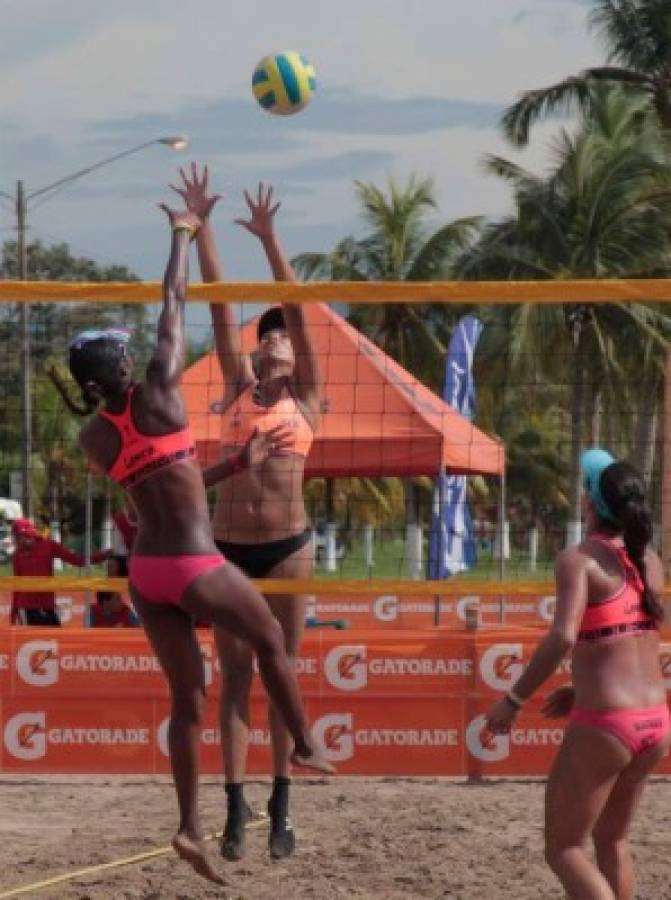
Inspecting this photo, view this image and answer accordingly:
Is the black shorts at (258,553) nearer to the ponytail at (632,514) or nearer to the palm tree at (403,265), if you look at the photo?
the ponytail at (632,514)

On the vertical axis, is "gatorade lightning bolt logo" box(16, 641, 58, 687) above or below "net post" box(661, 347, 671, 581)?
below

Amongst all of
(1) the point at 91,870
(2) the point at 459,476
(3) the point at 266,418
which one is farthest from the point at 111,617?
(3) the point at 266,418

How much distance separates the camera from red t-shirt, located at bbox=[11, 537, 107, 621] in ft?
53.1

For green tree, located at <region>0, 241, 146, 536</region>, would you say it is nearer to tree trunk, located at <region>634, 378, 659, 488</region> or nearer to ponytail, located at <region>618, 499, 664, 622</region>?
tree trunk, located at <region>634, 378, 659, 488</region>

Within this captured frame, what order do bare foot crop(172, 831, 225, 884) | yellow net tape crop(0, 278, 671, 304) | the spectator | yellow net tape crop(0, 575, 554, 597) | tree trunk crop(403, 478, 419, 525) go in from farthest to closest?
tree trunk crop(403, 478, 419, 525)
the spectator
yellow net tape crop(0, 575, 554, 597)
yellow net tape crop(0, 278, 671, 304)
bare foot crop(172, 831, 225, 884)

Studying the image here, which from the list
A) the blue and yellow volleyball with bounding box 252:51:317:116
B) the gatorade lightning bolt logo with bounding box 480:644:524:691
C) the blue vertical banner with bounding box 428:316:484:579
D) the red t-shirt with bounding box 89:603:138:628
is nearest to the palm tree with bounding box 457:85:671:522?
the blue vertical banner with bounding box 428:316:484:579

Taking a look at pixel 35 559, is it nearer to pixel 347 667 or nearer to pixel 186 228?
pixel 347 667

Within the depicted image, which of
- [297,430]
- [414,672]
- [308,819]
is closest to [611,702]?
[297,430]

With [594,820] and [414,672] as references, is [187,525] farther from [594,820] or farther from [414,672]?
[414,672]

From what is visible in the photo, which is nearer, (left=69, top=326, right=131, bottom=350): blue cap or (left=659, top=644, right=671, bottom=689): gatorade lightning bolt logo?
(left=69, top=326, right=131, bottom=350): blue cap

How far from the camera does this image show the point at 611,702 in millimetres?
5797

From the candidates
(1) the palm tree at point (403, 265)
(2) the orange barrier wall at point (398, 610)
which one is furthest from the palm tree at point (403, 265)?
(2) the orange barrier wall at point (398, 610)

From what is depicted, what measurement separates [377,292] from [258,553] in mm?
1335

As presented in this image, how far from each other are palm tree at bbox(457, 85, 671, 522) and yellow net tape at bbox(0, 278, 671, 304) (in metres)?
31.6
